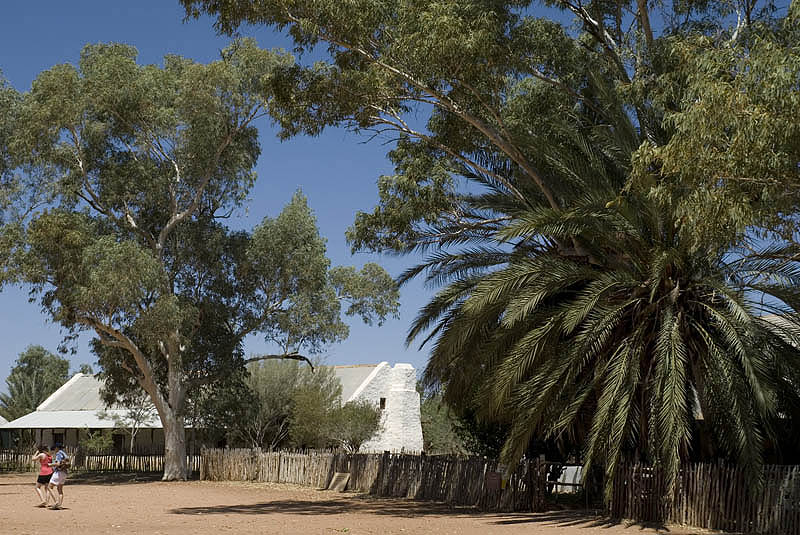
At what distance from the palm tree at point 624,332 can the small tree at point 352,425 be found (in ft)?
83.6

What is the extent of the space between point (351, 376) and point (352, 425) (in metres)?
7.83

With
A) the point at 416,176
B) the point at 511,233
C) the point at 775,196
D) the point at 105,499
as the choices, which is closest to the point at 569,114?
the point at 416,176

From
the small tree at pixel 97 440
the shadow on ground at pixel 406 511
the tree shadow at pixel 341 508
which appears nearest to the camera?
the shadow on ground at pixel 406 511

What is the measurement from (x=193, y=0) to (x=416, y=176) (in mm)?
7733

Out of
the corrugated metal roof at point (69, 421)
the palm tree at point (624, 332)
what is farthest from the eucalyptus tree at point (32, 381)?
the palm tree at point (624, 332)

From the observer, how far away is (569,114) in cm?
2184

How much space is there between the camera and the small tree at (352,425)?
4391 cm

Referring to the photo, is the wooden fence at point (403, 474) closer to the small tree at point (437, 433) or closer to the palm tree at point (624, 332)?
the palm tree at point (624, 332)

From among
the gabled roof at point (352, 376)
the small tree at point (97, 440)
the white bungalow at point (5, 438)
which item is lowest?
the white bungalow at point (5, 438)

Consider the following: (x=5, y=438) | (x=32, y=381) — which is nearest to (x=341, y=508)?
Result: (x=5, y=438)

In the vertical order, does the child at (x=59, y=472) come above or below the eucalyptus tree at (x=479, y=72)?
below

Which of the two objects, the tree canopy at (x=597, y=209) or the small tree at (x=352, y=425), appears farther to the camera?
the small tree at (x=352, y=425)

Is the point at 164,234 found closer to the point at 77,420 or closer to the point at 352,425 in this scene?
the point at 352,425

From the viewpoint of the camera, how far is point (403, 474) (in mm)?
26578
